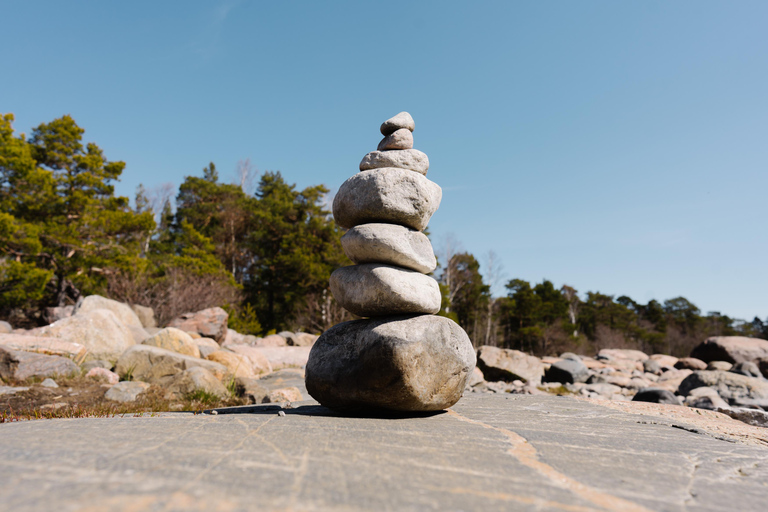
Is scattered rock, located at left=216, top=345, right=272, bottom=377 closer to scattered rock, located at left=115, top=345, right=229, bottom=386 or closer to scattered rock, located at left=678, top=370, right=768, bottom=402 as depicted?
scattered rock, located at left=115, top=345, right=229, bottom=386

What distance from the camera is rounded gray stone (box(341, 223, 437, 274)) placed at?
189 inches

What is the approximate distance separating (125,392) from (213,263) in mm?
17605

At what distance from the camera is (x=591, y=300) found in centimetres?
4125

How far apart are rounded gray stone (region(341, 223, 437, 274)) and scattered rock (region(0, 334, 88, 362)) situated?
25.6 ft

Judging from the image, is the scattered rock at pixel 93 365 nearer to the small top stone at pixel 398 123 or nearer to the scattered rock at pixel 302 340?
the small top stone at pixel 398 123

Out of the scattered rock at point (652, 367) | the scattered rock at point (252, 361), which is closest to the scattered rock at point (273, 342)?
the scattered rock at point (252, 361)

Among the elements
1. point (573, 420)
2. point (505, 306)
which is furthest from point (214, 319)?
point (505, 306)

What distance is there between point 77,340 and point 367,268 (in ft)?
28.6

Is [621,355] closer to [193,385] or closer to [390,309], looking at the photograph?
[193,385]

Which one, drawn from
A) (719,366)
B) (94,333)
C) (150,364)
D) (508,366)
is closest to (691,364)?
(719,366)

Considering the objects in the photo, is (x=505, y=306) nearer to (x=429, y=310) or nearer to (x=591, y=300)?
(x=591, y=300)

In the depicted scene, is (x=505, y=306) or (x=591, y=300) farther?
(x=591, y=300)

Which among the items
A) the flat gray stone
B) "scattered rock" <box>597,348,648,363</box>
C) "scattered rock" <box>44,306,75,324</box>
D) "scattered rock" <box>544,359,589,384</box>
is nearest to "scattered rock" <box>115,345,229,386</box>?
the flat gray stone

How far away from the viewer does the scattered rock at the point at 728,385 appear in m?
9.15
